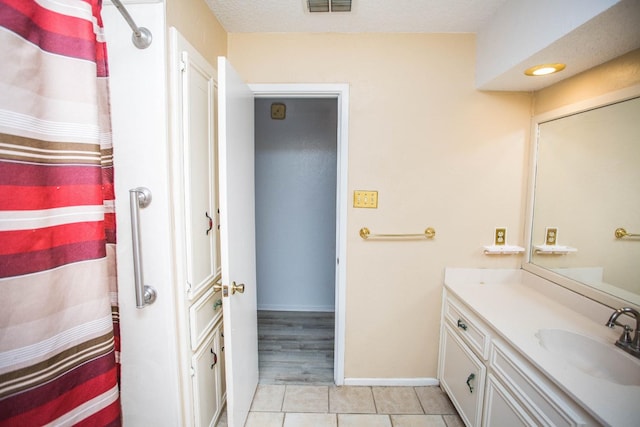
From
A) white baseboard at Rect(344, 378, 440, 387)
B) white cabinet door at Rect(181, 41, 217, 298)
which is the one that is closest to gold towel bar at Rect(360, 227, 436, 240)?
white cabinet door at Rect(181, 41, 217, 298)

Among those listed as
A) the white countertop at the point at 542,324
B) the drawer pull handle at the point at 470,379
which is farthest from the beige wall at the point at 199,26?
the drawer pull handle at the point at 470,379

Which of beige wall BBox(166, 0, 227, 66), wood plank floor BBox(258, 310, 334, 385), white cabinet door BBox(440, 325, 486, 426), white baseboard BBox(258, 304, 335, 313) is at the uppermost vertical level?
beige wall BBox(166, 0, 227, 66)

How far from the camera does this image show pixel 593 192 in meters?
1.40

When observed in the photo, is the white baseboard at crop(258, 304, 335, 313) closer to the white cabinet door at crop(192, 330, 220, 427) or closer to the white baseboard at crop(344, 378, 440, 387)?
the white baseboard at crop(344, 378, 440, 387)

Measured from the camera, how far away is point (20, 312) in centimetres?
59

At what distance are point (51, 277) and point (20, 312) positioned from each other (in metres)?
0.08

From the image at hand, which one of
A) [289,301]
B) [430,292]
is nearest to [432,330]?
[430,292]

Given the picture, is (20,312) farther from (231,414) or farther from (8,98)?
(231,414)

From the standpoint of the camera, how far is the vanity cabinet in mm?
961

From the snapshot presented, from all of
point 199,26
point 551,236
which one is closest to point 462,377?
point 551,236

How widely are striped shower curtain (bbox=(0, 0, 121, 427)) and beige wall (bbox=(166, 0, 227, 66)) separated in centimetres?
46

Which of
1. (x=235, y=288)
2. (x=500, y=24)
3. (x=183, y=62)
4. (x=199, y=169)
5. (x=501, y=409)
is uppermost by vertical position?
(x=500, y=24)

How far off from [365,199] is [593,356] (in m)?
1.30

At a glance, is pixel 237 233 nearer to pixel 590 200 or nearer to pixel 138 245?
pixel 138 245
